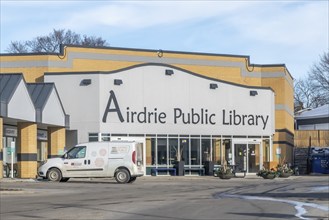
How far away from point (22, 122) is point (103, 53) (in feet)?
49.0

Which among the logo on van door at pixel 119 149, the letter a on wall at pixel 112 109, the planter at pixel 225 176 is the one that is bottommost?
the planter at pixel 225 176

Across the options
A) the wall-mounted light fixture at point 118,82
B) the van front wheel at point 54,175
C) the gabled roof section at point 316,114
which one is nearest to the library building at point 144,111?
the wall-mounted light fixture at point 118,82

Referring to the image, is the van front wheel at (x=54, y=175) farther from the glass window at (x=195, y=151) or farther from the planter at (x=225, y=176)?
the glass window at (x=195, y=151)

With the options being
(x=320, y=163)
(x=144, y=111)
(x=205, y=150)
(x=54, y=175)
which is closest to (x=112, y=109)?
(x=144, y=111)

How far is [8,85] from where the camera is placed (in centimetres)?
3122

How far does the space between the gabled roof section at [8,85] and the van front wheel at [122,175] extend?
6.39m

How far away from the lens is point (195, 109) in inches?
1719

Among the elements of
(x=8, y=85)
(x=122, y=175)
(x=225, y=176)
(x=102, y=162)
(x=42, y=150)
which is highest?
(x=8, y=85)

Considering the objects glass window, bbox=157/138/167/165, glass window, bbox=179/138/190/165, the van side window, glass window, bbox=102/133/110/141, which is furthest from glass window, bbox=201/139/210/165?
the van side window

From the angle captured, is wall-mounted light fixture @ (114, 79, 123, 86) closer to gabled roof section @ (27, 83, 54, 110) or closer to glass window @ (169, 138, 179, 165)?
gabled roof section @ (27, 83, 54, 110)

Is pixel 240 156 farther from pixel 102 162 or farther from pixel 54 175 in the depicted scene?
pixel 54 175

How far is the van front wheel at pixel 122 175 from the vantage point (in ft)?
99.6

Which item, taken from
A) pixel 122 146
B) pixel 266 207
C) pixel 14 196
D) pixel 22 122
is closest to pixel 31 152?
pixel 22 122

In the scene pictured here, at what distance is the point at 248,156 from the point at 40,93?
1692 centimetres
